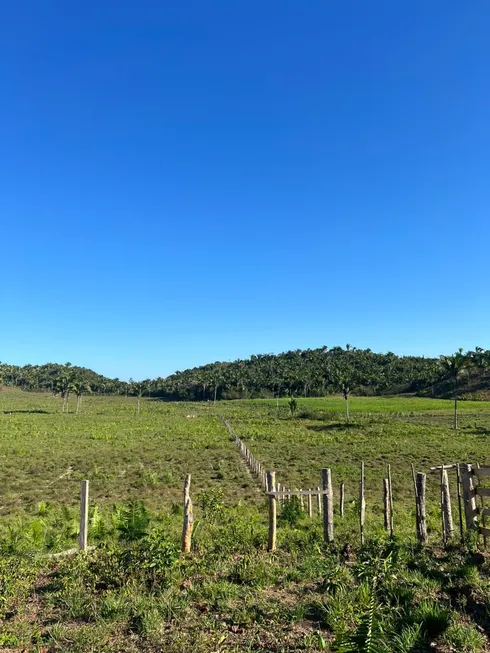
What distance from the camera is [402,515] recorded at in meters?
16.2

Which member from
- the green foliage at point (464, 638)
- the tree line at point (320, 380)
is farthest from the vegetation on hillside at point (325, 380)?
the green foliage at point (464, 638)

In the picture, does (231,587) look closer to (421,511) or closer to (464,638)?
(464,638)

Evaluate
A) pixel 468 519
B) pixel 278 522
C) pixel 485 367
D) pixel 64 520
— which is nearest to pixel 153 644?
pixel 468 519

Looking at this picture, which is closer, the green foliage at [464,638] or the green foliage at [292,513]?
the green foliage at [464,638]

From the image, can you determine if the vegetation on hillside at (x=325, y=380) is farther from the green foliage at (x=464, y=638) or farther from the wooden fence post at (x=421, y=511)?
the green foliage at (x=464, y=638)

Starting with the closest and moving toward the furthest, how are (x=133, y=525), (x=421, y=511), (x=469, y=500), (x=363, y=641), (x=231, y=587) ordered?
1. (x=363, y=641)
2. (x=231, y=587)
3. (x=469, y=500)
4. (x=421, y=511)
5. (x=133, y=525)

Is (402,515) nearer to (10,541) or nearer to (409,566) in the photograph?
(409,566)

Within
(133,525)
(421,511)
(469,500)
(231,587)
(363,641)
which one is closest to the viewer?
(363,641)

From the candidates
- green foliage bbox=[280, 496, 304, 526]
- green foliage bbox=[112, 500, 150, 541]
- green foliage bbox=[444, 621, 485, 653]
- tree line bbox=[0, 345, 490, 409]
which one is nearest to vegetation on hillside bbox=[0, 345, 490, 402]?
tree line bbox=[0, 345, 490, 409]

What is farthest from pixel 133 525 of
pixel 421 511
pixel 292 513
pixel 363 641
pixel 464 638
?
pixel 464 638

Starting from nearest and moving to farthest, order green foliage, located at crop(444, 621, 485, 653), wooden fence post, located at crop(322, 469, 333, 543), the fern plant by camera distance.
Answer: the fern plant, green foliage, located at crop(444, 621, 485, 653), wooden fence post, located at crop(322, 469, 333, 543)

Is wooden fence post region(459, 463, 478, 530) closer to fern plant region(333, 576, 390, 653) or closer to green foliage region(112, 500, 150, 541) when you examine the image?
fern plant region(333, 576, 390, 653)

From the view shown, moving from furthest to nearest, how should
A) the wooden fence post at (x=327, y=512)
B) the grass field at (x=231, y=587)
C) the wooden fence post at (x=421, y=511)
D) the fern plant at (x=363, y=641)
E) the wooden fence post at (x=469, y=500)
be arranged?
1. the wooden fence post at (x=327, y=512)
2. the wooden fence post at (x=421, y=511)
3. the wooden fence post at (x=469, y=500)
4. the grass field at (x=231, y=587)
5. the fern plant at (x=363, y=641)

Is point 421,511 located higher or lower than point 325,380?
lower
